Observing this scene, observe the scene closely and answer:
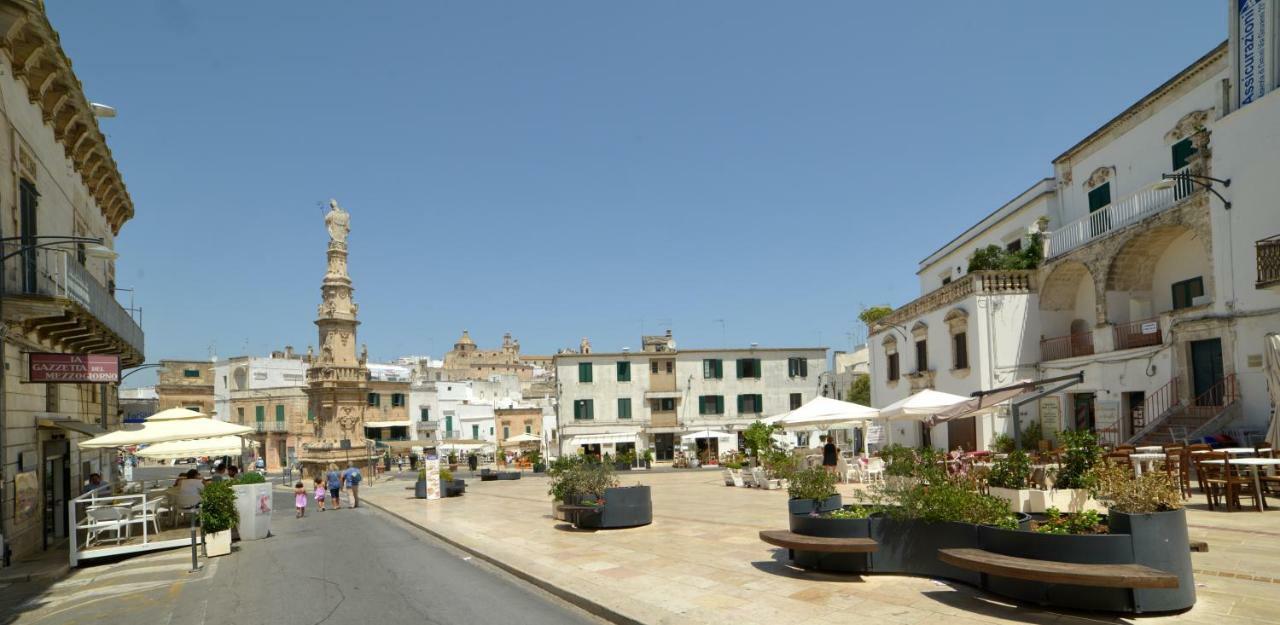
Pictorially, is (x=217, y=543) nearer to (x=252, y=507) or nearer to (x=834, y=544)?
(x=252, y=507)

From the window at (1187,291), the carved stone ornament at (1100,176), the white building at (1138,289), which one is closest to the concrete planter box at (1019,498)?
the white building at (1138,289)

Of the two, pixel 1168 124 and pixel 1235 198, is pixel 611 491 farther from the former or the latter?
pixel 1168 124

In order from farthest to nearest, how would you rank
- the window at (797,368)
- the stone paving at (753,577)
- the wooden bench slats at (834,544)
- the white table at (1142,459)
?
1. the window at (797,368)
2. the white table at (1142,459)
3. the wooden bench slats at (834,544)
4. the stone paving at (753,577)

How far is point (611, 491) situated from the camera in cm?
1407

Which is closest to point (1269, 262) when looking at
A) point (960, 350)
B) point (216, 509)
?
point (960, 350)

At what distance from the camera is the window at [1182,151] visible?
2141cm

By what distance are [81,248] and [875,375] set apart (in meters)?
31.3

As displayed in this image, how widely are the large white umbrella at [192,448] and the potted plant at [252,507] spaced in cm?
93

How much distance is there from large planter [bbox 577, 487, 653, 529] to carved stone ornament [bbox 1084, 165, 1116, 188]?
811 inches

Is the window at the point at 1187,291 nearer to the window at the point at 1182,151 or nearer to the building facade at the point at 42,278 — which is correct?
the window at the point at 1182,151

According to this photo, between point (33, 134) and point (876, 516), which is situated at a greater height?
point (33, 134)

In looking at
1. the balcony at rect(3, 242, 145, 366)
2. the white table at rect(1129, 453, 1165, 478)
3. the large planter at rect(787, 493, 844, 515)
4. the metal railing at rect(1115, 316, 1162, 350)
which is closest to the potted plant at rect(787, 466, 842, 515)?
the large planter at rect(787, 493, 844, 515)

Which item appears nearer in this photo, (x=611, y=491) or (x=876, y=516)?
(x=876, y=516)

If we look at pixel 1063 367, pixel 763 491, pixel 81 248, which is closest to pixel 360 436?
pixel 81 248
